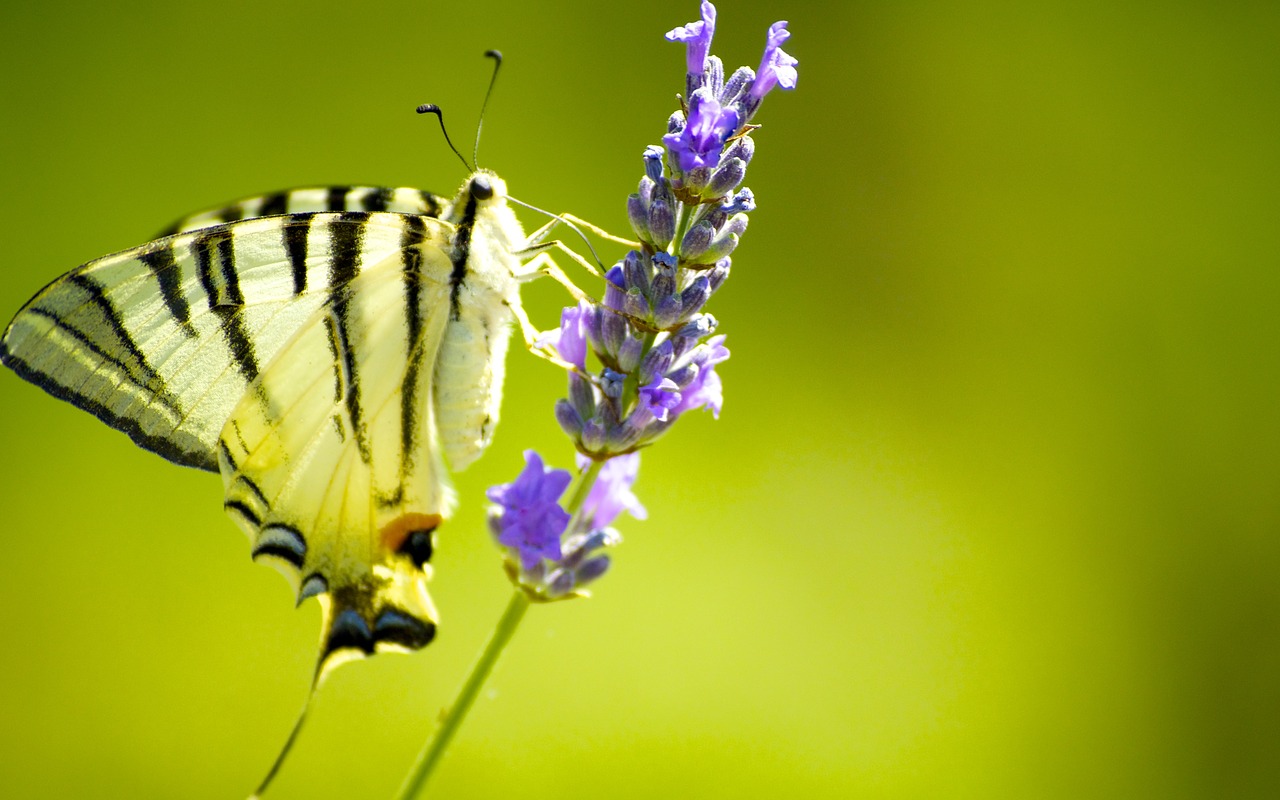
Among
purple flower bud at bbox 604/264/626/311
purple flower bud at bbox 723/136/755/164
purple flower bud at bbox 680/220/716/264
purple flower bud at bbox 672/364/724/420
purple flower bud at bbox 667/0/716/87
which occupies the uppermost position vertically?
purple flower bud at bbox 667/0/716/87

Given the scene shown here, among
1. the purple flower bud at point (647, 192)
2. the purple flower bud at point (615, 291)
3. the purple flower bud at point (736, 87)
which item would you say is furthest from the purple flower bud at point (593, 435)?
the purple flower bud at point (736, 87)

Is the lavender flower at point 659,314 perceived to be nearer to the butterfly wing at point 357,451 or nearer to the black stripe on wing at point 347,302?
the butterfly wing at point 357,451

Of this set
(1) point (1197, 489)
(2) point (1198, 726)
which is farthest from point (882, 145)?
(2) point (1198, 726)

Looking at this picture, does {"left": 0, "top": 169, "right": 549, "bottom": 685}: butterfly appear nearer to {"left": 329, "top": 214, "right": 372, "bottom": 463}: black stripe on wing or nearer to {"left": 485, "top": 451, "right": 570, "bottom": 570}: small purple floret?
{"left": 329, "top": 214, "right": 372, "bottom": 463}: black stripe on wing

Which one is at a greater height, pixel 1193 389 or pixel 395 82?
pixel 1193 389

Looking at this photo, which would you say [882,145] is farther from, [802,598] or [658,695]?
[658,695]

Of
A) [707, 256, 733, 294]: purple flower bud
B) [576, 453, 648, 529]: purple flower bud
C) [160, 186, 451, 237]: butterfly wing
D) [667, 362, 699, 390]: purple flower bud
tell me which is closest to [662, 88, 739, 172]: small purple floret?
[707, 256, 733, 294]: purple flower bud

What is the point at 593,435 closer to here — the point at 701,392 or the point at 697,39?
the point at 701,392

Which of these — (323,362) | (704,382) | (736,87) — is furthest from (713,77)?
(323,362)
